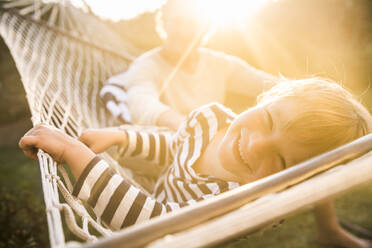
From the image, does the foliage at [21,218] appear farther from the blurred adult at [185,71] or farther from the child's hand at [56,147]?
the child's hand at [56,147]

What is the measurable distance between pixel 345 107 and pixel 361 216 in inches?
47.1

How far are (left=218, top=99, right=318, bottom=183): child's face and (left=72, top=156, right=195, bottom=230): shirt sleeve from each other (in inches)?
10.6

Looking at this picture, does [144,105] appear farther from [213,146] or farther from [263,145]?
[263,145]

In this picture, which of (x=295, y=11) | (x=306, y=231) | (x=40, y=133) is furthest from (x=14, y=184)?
(x=295, y=11)

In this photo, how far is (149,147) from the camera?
0.98 meters

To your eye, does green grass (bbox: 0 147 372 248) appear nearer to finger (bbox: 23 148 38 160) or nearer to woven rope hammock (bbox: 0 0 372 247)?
woven rope hammock (bbox: 0 0 372 247)

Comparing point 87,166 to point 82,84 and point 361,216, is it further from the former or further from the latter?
point 361,216

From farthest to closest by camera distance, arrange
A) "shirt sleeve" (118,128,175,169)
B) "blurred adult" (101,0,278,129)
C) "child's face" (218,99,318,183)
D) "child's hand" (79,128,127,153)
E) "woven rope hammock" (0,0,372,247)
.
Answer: "blurred adult" (101,0,278,129) → "shirt sleeve" (118,128,175,169) → "child's hand" (79,128,127,153) → "child's face" (218,99,318,183) → "woven rope hammock" (0,0,372,247)

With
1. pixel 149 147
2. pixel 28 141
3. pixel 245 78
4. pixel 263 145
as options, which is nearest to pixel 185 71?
pixel 245 78

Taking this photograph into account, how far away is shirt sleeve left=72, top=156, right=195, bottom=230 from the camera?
58cm

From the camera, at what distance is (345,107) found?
2.41 ft

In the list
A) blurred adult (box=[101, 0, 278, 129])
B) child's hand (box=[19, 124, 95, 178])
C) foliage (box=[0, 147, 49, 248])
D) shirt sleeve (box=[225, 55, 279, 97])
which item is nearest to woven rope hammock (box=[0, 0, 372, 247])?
child's hand (box=[19, 124, 95, 178])

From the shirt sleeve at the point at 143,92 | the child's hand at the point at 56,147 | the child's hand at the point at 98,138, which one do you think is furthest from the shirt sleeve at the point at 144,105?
the child's hand at the point at 56,147

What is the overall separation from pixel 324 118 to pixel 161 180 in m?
0.54
